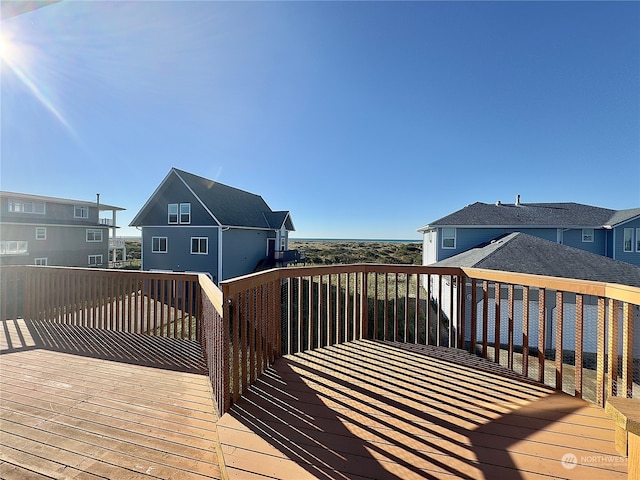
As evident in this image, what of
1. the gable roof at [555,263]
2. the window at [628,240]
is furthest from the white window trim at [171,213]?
the window at [628,240]

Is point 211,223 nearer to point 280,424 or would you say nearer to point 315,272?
point 315,272

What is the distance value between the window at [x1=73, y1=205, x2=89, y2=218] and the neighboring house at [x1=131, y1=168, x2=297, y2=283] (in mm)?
9724

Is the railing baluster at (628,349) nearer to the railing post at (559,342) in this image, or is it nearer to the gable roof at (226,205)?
the railing post at (559,342)

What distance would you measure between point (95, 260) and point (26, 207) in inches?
213

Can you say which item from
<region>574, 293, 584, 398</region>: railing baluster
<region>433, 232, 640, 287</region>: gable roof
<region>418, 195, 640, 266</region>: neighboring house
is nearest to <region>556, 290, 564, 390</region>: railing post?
<region>574, 293, 584, 398</region>: railing baluster

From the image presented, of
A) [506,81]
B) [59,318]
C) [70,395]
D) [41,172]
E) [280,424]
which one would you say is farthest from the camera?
[41,172]

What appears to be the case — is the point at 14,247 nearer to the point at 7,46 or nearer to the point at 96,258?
the point at 96,258

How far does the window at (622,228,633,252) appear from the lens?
45.1 ft

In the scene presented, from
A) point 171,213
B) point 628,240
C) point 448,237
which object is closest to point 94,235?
point 171,213

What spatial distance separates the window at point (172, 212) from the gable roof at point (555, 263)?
14180mm

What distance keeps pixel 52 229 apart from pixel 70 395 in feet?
73.1

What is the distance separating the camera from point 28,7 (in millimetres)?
1838

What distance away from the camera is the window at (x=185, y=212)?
14180mm

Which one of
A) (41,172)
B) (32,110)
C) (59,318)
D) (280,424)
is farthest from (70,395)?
(41,172)
